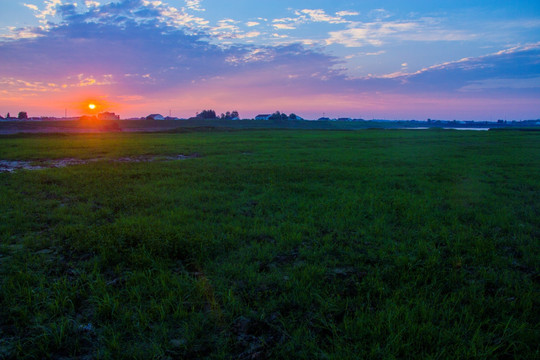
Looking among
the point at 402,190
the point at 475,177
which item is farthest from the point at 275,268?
the point at 475,177

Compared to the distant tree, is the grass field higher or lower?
lower

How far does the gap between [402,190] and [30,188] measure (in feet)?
35.4

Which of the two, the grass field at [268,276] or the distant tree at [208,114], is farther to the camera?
the distant tree at [208,114]

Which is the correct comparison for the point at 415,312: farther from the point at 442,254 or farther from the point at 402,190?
the point at 402,190

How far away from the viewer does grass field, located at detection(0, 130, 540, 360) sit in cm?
296

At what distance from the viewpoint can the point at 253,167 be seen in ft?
44.2

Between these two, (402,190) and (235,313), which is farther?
(402,190)

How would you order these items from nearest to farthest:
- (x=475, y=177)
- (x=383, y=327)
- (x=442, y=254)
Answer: (x=383, y=327) → (x=442, y=254) → (x=475, y=177)

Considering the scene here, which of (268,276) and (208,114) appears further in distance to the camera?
(208,114)

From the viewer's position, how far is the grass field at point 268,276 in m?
2.96

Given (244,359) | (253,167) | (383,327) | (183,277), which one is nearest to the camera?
(244,359)

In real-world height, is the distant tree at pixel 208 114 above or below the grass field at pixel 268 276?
above

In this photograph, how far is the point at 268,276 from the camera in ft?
13.4

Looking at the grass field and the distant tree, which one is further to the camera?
the distant tree
